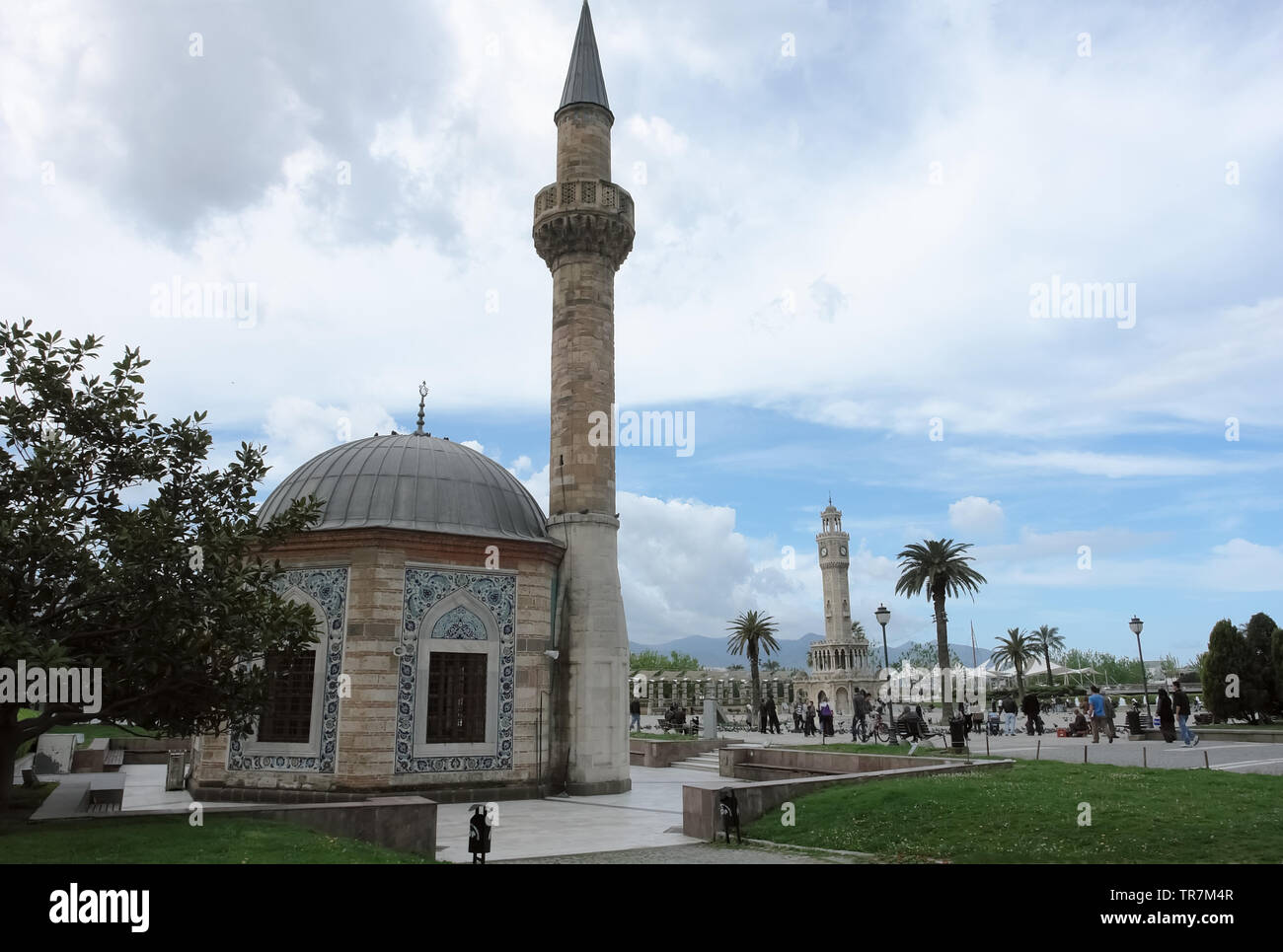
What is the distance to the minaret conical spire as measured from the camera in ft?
82.9

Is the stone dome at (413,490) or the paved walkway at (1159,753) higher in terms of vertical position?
the stone dome at (413,490)

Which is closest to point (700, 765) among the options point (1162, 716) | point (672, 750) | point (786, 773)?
point (672, 750)

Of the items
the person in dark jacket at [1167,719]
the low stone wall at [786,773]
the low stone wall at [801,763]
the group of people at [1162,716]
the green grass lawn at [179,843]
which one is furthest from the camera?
the person in dark jacket at [1167,719]

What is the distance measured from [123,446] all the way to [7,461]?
4.12 feet

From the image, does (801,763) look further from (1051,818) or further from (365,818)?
(365,818)

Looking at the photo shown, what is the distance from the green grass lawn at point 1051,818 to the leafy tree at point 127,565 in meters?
8.18

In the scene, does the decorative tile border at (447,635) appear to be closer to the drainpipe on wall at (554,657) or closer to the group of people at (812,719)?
the drainpipe on wall at (554,657)

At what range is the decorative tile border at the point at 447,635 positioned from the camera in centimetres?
1859

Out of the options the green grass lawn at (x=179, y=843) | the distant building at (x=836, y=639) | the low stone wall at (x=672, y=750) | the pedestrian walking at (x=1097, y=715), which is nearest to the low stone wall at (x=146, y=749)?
the low stone wall at (x=672, y=750)

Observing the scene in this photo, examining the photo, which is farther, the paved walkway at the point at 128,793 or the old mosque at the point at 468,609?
the old mosque at the point at 468,609

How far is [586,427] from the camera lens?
73.9ft

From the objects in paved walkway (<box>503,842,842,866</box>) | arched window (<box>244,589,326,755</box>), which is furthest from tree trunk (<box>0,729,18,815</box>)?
arched window (<box>244,589,326,755</box>)

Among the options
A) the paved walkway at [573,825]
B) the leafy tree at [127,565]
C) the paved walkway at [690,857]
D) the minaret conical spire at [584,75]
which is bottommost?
the paved walkway at [573,825]
